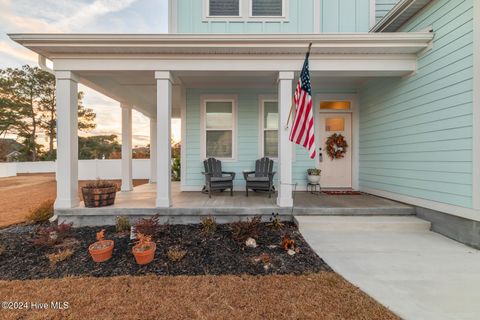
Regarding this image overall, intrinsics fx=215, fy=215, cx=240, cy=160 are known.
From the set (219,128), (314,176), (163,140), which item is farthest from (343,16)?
(163,140)

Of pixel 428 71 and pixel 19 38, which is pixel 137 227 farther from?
pixel 428 71

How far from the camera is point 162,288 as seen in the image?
211 cm

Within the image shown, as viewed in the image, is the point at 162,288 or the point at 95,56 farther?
the point at 95,56

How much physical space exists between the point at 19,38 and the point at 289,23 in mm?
5169

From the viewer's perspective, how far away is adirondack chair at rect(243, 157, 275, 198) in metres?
4.68

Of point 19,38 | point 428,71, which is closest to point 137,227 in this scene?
point 19,38

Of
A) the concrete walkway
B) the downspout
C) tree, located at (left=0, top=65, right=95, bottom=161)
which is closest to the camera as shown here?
the concrete walkway

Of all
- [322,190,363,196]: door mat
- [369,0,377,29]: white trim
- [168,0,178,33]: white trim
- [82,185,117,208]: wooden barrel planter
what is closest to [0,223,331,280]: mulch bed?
[82,185,117,208]: wooden barrel planter

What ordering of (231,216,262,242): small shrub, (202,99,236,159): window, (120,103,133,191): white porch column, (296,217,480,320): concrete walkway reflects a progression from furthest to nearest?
1. (120,103,133,191): white porch column
2. (202,99,236,159): window
3. (231,216,262,242): small shrub
4. (296,217,480,320): concrete walkway

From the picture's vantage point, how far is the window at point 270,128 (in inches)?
224

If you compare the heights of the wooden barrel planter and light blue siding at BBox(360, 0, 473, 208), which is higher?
light blue siding at BBox(360, 0, 473, 208)

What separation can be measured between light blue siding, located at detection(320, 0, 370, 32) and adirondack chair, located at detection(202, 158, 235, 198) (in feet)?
13.6

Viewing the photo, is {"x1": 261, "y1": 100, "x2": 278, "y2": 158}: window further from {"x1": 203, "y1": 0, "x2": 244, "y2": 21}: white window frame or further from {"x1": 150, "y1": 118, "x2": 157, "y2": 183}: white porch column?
{"x1": 150, "y1": 118, "x2": 157, "y2": 183}: white porch column

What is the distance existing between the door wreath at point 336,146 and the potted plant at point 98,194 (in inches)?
200
